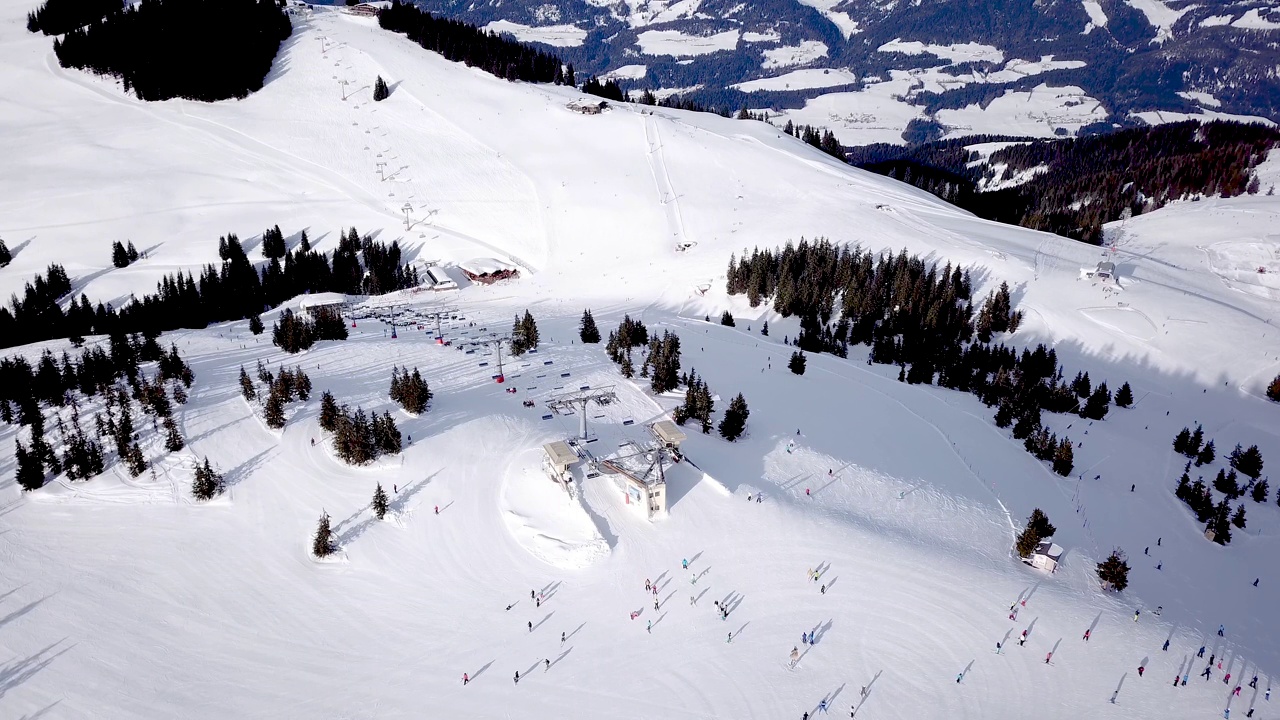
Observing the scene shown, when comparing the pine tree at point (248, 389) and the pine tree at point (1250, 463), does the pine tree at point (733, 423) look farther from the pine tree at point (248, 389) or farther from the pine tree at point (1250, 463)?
the pine tree at point (1250, 463)

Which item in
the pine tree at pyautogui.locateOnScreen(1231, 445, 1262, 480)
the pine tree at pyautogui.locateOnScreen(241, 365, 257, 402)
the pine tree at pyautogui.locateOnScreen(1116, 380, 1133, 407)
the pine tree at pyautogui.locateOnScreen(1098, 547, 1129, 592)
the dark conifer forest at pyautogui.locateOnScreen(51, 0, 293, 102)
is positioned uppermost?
the dark conifer forest at pyautogui.locateOnScreen(51, 0, 293, 102)

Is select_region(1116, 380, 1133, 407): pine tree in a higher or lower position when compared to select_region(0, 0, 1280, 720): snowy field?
higher

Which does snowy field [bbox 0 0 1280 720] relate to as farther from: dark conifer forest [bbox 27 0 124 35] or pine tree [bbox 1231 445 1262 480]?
dark conifer forest [bbox 27 0 124 35]

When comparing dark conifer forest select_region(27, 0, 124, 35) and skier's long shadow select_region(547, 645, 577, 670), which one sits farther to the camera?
dark conifer forest select_region(27, 0, 124, 35)

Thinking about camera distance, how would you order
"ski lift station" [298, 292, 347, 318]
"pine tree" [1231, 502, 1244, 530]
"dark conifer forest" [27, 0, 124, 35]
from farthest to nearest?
"dark conifer forest" [27, 0, 124, 35]
"ski lift station" [298, 292, 347, 318]
"pine tree" [1231, 502, 1244, 530]

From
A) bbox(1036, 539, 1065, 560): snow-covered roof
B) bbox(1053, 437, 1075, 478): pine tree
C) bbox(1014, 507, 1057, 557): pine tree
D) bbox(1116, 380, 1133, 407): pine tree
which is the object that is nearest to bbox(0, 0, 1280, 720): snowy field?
bbox(1053, 437, 1075, 478): pine tree

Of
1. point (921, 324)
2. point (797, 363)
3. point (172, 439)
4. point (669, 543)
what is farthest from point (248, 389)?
point (921, 324)
